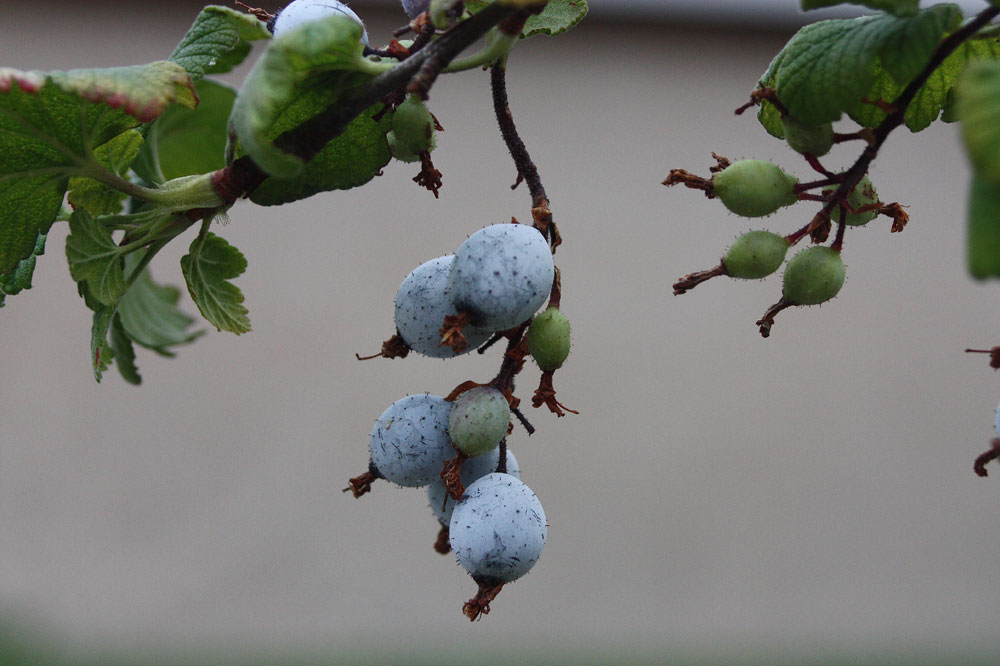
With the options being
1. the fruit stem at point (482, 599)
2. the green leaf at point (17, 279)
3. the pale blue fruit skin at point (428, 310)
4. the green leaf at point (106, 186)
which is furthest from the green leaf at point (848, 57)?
the green leaf at point (17, 279)

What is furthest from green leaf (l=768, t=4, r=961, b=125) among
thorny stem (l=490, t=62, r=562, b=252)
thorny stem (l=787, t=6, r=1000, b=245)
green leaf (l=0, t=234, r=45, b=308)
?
green leaf (l=0, t=234, r=45, b=308)

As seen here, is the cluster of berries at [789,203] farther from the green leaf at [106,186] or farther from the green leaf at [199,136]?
the green leaf at [199,136]

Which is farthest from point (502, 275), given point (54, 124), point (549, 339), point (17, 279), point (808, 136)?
point (17, 279)

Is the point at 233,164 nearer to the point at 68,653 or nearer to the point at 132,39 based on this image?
the point at 68,653

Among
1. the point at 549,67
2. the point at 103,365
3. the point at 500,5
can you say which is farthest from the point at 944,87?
the point at 549,67

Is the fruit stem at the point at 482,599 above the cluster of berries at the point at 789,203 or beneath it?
beneath

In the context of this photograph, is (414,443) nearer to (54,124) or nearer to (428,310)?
(428,310)
